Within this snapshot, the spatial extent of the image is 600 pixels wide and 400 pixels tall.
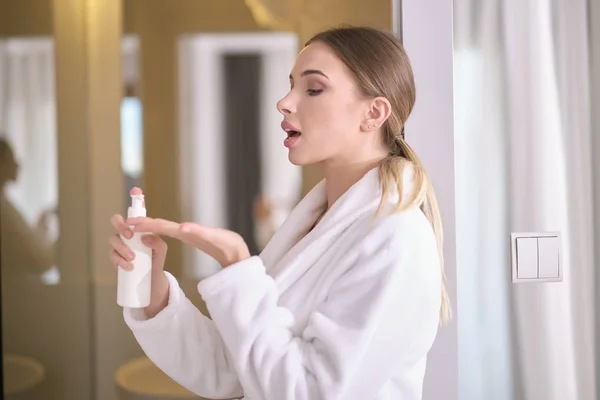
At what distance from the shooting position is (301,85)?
1056 mm

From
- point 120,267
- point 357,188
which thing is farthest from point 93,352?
point 357,188

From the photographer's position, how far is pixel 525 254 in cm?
127

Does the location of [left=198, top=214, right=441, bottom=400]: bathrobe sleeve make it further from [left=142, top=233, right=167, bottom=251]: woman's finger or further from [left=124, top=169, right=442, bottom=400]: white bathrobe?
[left=142, top=233, right=167, bottom=251]: woman's finger

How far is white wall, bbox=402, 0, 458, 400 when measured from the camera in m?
1.26

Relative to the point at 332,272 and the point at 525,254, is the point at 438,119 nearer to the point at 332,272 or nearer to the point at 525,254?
the point at 525,254

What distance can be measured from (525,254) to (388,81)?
0.47 metres

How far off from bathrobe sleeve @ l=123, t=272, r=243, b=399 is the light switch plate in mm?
577

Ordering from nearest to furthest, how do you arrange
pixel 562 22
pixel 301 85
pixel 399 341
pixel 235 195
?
pixel 399 341 → pixel 301 85 → pixel 562 22 → pixel 235 195

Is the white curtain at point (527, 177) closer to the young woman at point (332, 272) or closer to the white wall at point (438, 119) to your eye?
the white wall at point (438, 119)

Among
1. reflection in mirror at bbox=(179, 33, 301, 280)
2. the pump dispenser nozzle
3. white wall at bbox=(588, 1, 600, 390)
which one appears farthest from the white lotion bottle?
white wall at bbox=(588, 1, 600, 390)

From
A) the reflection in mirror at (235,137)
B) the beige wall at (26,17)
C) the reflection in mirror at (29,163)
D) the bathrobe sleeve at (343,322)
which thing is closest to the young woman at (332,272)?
the bathrobe sleeve at (343,322)

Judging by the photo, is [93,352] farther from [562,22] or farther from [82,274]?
[562,22]

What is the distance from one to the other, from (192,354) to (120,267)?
223mm

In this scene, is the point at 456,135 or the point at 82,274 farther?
the point at 82,274
